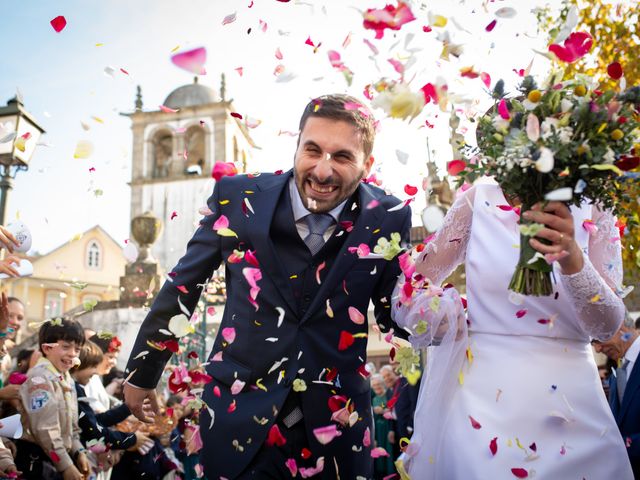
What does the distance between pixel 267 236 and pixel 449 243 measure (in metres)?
0.82

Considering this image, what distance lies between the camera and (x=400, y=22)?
2.44 m

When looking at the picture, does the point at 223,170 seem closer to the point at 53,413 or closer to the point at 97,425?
the point at 53,413

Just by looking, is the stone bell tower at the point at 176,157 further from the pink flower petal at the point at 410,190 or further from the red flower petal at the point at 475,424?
the red flower petal at the point at 475,424

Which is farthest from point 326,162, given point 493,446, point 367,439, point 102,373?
point 102,373

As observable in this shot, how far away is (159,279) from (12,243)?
9.83 meters

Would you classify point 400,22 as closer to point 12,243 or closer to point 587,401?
point 587,401

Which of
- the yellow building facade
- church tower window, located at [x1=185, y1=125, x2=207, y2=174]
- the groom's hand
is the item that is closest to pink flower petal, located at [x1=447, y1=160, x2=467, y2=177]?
the groom's hand

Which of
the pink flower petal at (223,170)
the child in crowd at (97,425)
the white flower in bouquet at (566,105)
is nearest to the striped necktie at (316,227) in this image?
the pink flower petal at (223,170)

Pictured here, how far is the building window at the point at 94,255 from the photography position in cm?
4134

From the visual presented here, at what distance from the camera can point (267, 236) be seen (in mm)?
2863

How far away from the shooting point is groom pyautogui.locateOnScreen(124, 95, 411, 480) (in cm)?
267

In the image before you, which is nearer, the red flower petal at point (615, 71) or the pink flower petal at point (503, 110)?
the pink flower petal at point (503, 110)

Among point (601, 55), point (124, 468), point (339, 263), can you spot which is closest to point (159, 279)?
point (124, 468)

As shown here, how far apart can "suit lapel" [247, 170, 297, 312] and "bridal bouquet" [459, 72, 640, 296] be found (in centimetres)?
96
